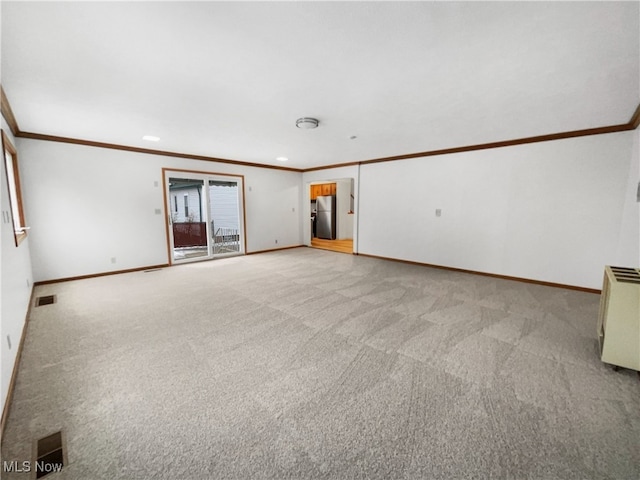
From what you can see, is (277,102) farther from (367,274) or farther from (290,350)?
(367,274)

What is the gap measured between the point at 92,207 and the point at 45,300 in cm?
173

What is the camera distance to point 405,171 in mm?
5637

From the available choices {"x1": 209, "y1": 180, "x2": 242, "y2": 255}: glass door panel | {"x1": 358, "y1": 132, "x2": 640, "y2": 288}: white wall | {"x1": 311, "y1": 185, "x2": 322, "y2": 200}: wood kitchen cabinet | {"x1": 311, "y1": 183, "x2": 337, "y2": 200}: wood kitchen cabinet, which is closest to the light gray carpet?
{"x1": 358, "y1": 132, "x2": 640, "y2": 288}: white wall

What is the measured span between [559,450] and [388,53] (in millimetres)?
2622

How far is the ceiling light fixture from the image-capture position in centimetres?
317

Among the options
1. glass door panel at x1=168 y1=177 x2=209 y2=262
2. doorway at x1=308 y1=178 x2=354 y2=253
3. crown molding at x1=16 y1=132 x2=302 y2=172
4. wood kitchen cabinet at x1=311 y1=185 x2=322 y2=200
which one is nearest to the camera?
crown molding at x1=16 y1=132 x2=302 y2=172

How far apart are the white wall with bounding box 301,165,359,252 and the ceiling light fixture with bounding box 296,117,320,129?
10.8 ft

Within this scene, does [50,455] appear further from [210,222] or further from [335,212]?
[335,212]

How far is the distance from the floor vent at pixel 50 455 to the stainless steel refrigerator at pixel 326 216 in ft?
27.0

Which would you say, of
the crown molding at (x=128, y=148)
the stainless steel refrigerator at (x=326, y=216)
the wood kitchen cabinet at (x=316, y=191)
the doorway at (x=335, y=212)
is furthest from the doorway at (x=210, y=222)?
the wood kitchen cabinet at (x=316, y=191)

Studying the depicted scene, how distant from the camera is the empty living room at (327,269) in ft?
4.65

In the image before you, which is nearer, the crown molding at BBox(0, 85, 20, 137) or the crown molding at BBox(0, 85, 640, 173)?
the crown molding at BBox(0, 85, 20, 137)

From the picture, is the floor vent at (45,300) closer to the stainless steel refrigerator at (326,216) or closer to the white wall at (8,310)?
the white wall at (8,310)

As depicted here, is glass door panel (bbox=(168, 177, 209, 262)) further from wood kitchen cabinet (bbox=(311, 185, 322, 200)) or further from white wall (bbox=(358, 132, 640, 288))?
white wall (bbox=(358, 132, 640, 288))
